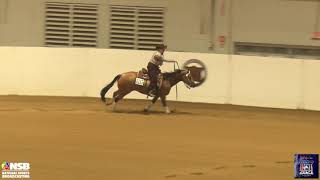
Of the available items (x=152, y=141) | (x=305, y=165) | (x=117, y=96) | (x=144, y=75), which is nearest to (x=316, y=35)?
(x=144, y=75)

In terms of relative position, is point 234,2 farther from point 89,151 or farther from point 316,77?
point 89,151

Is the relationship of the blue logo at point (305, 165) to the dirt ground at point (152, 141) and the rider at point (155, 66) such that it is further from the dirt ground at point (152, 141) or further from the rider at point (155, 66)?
the rider at point (155, 66)

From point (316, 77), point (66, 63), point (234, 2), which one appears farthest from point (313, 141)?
point (234, 2)

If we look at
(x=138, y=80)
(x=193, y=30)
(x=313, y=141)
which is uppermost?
(x=193, y=30)

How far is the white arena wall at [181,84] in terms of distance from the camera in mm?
18375

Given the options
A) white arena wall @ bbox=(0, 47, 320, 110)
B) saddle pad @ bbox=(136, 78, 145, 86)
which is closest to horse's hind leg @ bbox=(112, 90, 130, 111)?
saddle pad @ bbox=(136, 78, 145, 86)

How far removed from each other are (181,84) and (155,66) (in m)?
3.70

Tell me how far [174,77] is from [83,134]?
4.70 metres

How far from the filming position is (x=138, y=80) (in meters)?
15.7

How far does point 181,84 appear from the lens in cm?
1909

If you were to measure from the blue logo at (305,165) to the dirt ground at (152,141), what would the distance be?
1.30m

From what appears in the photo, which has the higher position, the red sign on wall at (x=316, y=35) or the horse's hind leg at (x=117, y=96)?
the red sign on wall at (x=316, y=35)

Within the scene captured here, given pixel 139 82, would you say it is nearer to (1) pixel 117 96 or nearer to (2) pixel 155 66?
(2) pixel 155 66

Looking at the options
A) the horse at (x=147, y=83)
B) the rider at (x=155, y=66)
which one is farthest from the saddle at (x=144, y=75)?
the rider at (x=155, y=66)
